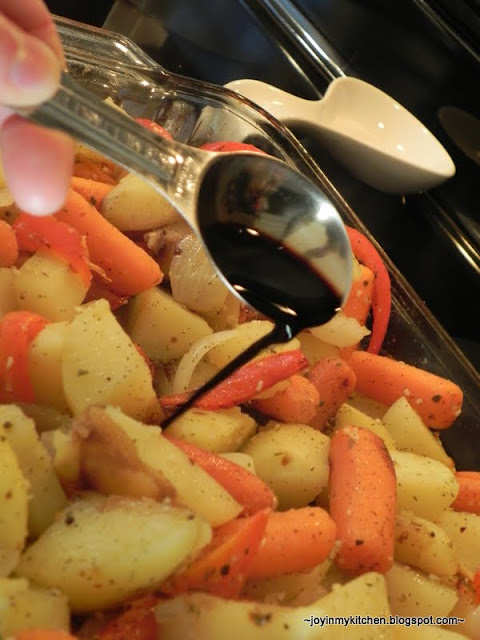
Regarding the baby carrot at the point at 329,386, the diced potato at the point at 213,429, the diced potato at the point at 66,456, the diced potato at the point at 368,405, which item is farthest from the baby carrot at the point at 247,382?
the diced potato at the point at 368,405

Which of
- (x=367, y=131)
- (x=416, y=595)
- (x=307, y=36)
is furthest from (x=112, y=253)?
(x=307, y=36)

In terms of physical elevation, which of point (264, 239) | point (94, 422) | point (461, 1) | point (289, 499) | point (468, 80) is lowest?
point (289, 499)

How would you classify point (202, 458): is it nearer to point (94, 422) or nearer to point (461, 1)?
point (94, 422)

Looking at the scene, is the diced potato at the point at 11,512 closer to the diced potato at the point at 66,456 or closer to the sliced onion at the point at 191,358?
the diced potato at the point at 66,456

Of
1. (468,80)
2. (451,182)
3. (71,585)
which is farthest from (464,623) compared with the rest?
(468,80)

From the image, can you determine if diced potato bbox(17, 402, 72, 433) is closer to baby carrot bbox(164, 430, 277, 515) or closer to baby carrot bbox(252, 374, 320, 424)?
baby carrot bbox(164, 430, 277, 515)

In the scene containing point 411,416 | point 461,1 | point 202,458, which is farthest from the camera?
point 461,1
